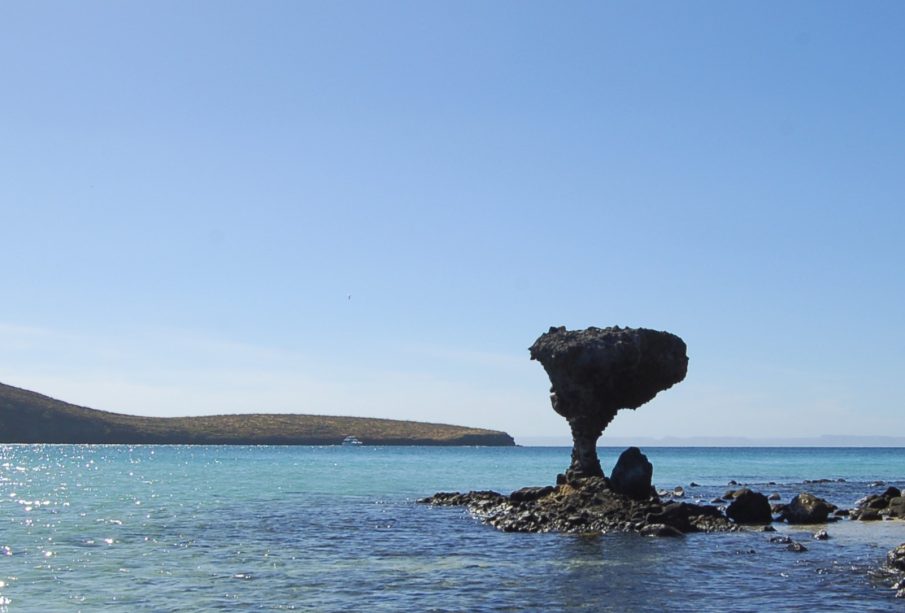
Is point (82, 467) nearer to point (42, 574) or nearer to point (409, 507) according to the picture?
point (409, 507)

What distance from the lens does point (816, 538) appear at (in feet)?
147

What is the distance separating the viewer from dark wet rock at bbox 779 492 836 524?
5272cm

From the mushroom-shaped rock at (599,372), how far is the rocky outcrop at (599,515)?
164 inches

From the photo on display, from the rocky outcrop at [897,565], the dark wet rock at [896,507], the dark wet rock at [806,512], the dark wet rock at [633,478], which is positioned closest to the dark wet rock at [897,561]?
the rocky outcrop at [897,565]

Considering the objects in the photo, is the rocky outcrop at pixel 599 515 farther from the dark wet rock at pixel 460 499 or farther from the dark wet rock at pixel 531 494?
the dark wet rock at pixel 460 499

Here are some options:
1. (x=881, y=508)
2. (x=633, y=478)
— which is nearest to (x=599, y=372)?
(x=633, y=478)

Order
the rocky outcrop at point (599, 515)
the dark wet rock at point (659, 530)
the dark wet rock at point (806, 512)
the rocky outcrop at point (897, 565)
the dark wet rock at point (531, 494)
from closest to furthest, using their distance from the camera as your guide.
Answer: the rocky outcrop at point (897, 565) → the dark wet rock at point (659, 530) → the rocky outcrop at point (599, 515) → the dark wet rock at point (806, 512) → the dark wet rock at point (531, 494)

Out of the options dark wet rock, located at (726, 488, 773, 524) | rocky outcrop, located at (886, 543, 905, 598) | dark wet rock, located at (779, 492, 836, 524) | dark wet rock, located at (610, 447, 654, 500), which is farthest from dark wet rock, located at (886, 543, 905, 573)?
dark wet rock, located at (610, 447, 654, 500)

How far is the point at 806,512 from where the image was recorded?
173 ft

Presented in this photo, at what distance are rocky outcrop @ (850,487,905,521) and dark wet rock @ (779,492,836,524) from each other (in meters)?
2.18

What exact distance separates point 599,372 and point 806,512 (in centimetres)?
1455

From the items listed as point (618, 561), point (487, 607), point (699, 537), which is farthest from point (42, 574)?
point (699, 537)

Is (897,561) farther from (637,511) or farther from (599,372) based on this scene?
(599,372)

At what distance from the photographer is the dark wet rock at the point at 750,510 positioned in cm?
5159
